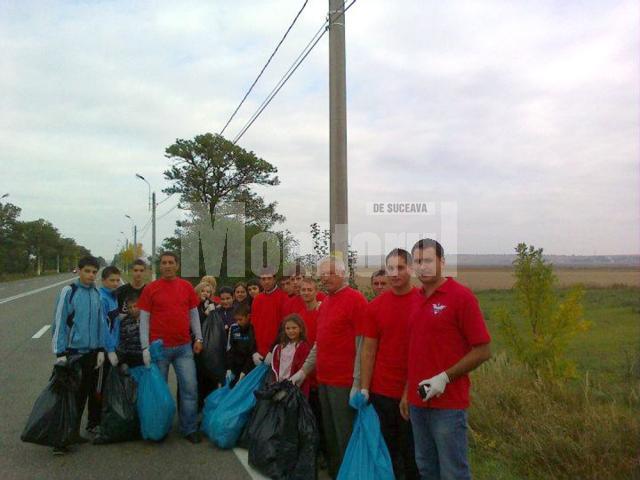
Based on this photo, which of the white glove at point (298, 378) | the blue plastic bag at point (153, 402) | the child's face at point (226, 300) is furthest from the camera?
the child's face at point (226, 300)

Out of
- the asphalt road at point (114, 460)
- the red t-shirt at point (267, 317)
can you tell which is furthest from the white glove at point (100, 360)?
the red t-shirt at point (267, 317)

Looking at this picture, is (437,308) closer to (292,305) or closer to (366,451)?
(366,451)

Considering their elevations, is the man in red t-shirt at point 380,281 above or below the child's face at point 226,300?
above

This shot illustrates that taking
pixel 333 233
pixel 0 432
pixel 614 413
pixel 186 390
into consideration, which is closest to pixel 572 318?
pixel 614 413

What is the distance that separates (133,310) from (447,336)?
13.5 ft

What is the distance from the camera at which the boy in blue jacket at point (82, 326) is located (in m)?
5.95

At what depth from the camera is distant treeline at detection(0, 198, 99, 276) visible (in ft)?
268

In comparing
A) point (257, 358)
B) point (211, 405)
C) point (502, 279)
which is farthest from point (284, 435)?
point (502, 279)

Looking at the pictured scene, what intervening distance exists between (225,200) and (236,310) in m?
31.0

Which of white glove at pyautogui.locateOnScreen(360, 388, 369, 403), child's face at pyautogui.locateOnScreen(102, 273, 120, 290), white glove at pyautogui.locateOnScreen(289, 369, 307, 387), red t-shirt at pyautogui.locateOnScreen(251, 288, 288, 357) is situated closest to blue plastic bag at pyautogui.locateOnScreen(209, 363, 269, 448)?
red t-shirt at pyautogui.locateOnScreen(251, 288, 288, 357)

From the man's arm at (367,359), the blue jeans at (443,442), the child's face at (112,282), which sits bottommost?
the blue jeans at (443,442)

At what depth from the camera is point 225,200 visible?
3722 cm

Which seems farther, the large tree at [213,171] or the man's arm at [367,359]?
the large tree at [213,171]

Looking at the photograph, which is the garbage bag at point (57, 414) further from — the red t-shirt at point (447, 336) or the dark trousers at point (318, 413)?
the red t-shirt at point (447, 336)
